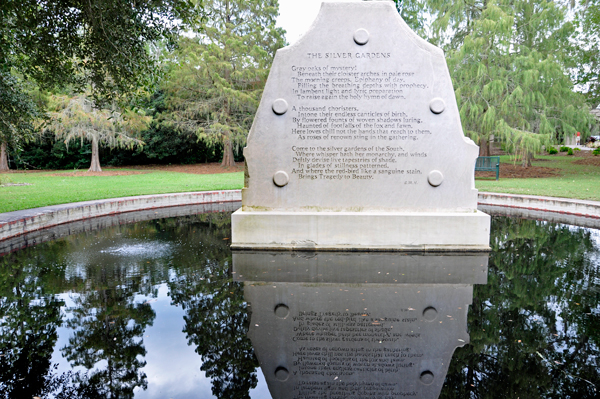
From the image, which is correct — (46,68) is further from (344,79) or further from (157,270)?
(344,79)

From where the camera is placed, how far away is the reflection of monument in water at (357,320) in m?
3.43

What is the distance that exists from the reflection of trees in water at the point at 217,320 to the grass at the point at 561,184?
11105mm

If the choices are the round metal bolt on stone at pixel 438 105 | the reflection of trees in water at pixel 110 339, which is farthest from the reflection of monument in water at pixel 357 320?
the round metal bolt on stone at pixel 438 105

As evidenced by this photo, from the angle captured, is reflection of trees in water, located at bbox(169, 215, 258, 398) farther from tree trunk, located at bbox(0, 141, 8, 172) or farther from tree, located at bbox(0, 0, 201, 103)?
tree trunk, located at bbox(0, 141, 8, 172)

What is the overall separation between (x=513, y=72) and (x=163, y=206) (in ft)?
53.5

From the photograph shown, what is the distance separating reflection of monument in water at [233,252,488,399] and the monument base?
0.46 m

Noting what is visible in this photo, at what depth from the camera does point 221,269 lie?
6328mm

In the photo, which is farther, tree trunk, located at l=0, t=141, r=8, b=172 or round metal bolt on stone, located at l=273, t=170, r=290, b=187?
tree trunk, located at l=0, t=141, r=8, b=172

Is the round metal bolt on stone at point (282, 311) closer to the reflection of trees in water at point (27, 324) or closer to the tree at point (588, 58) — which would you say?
the reflection of trees in water at point (27, 324)

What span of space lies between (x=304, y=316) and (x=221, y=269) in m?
2.13

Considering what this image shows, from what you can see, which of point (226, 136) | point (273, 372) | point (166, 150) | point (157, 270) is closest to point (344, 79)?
point (157, 270)

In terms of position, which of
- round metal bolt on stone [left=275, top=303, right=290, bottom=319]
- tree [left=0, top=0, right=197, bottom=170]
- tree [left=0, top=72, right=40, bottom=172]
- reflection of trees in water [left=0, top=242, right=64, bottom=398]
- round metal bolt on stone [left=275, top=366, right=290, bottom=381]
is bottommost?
round metal bolt on stone [left=275, top=366, right=290, bottom=381]

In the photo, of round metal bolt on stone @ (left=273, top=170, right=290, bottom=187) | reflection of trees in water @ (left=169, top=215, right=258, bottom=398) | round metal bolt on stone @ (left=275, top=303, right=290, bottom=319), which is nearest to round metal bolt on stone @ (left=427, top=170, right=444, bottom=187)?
round metal bolt on stone @ (left=273, top=170, right=290, bottom=187)

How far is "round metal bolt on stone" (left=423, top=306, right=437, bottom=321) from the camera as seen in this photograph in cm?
453
